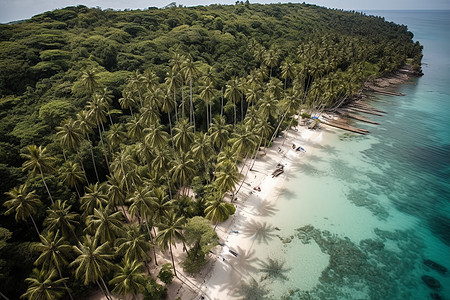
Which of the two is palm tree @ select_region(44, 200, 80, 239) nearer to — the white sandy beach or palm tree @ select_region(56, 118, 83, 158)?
palm tree @ select_region(56, 118, 83, 158)

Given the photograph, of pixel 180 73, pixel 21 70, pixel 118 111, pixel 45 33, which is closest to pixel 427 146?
pixel 180 73

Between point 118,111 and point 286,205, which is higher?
point 118,111

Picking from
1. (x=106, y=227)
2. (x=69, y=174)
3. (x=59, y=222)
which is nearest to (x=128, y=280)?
(x=106, y=227)

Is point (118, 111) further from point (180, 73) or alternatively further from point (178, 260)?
point (178, 260)

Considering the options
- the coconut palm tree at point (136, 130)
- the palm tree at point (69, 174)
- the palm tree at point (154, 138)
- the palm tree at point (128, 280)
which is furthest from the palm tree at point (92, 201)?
the coconut palm tree at point (136, 130)

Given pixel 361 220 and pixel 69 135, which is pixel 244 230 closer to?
pixel 361 220

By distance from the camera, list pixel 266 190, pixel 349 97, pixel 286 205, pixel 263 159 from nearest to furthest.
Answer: pixel 286 205 < pixel 266 190 < pixel 263 159 < pixel 349 97
